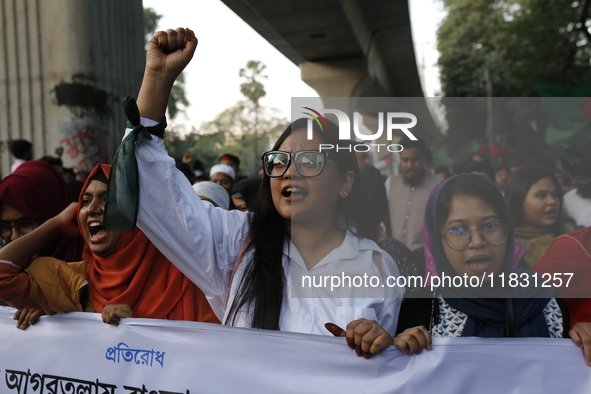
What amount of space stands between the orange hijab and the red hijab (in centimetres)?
41

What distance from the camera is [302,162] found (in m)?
1.98

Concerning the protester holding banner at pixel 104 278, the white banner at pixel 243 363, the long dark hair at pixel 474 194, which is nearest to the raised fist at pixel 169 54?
the protester holding banner at pixel 104 278

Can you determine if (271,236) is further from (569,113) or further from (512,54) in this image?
(512,54)

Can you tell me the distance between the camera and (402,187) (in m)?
3.26

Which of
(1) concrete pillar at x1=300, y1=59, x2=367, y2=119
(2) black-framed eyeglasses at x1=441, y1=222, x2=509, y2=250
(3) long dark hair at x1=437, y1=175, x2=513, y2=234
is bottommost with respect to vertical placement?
(2) black-framed eyeglasses at x1=441, y1=222, x2=509, y2=250

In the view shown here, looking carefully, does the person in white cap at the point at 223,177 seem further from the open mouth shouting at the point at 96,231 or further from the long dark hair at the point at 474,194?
the long dark hair at the point at 474,194

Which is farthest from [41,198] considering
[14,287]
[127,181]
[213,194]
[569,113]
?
[569,113]

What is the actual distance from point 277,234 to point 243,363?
0.45 m

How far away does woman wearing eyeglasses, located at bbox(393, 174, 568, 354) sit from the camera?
1850mm

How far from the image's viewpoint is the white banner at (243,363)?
5.72ft

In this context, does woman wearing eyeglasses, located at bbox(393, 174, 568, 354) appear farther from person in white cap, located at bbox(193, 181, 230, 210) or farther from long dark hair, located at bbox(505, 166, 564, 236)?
person in white cap, located at bbox(193, 181, 230, 210)

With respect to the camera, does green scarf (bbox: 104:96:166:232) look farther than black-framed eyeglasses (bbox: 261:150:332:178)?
No

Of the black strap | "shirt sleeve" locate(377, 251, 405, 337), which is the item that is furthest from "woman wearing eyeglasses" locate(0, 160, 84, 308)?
the black strap

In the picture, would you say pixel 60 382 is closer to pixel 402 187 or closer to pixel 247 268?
pixel 247 268
